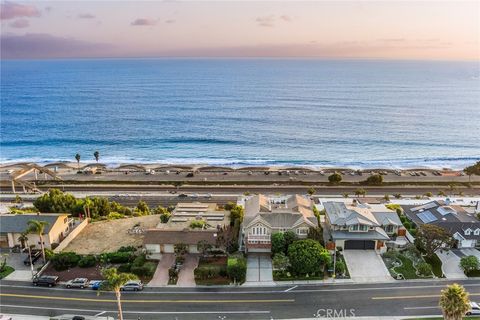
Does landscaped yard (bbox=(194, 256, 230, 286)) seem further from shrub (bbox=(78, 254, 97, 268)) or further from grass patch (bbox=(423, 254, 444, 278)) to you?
grass patch (bbox=(423, 254, 444, 278))

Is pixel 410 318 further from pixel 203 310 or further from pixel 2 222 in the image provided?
pixel 2 222

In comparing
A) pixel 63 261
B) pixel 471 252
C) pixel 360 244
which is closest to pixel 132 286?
pixel 63 261

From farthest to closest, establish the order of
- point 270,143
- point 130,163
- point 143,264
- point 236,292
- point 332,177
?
point 270,143
point 130,163
point 332,177
point 143,264
point 236,292

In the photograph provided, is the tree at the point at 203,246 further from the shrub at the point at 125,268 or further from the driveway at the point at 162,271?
the shrub at the point at 125,268

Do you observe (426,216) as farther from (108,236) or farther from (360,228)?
(108,236)


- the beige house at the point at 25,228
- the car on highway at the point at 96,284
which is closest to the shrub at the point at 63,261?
the car on highway at the point at 96,284

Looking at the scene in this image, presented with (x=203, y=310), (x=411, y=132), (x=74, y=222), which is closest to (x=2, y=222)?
(x=74, y=222)

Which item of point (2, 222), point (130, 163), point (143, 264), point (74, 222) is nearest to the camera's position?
point (143, 264)
